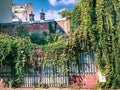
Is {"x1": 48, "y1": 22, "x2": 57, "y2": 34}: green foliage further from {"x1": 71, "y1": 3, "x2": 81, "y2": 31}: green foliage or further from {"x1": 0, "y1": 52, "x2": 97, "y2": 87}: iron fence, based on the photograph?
{"x1": 0, "y1": 52, "x2": 97, "y2": 87}: iron fence

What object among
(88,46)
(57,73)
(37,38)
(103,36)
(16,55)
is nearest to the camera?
(103,36)

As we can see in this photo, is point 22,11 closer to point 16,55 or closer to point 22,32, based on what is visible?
point 22,32

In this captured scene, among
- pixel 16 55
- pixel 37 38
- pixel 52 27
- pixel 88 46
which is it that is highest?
pixel 52 27

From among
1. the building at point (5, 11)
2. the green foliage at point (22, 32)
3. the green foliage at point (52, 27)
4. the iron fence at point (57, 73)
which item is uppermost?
the building at point (5, 11)

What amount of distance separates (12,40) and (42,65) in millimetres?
2044

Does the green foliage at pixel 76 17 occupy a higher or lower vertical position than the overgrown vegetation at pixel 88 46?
higher

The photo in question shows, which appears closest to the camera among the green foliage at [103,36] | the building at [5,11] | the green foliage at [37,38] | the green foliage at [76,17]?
the green foliage at [103,36]

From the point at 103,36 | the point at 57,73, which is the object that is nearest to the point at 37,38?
the point at 57,73

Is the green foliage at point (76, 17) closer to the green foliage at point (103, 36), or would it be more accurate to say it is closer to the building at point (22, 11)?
the green foliage at point (103, 36)

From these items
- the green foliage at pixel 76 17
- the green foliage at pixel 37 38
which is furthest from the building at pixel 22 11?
the green foliage at pixel 76 17

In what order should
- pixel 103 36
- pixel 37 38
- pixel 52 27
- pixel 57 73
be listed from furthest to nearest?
pixel 52 27 → pixel 37 38 → pixel 57 73 → pixel 103 36

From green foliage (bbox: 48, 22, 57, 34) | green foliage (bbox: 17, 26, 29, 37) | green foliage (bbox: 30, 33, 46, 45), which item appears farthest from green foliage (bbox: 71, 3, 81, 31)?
green foliage (bbox: 17, 26, 29, 37)

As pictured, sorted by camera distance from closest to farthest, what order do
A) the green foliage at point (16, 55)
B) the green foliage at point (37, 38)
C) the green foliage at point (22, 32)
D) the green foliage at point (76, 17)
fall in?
the green foliage at point (16, 55) → the green foliage at point (76, 17) → the green foliage at point (37, 38) → the green foliage at point (22, 32)

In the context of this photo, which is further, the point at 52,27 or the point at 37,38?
the point at 52,27
